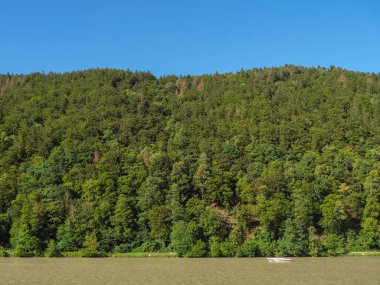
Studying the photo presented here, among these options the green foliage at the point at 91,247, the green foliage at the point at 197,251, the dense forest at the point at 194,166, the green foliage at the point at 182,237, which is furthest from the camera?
the dense forest at the point at 194,166

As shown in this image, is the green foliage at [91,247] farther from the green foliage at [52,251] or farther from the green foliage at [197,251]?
the green foliage at [197,251]

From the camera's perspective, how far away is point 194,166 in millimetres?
111438

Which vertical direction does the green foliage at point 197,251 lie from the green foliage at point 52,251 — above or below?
below

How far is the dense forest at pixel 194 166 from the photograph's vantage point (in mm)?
85875

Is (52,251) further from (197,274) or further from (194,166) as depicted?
(194,166)

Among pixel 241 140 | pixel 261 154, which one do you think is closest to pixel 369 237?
pixel 261 154

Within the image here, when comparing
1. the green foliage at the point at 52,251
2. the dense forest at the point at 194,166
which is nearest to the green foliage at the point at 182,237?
the dense forest at the point at 194,166

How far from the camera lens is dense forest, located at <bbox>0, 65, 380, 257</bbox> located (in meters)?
85.9

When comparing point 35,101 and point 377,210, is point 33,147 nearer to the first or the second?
point 35,101

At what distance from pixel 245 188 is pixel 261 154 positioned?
19920 millimetres

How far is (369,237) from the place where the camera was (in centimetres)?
8550

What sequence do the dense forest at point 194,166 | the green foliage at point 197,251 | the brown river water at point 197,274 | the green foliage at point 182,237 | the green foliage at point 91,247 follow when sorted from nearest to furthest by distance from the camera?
the brown river water at point 197,274 → the green foliage at point 197,251 → the green foliage at point 182,237 → the green foliage at point 91,247 → the dense forest at point 194,166

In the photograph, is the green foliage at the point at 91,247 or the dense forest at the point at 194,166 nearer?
the green foliage at the point at 91,247

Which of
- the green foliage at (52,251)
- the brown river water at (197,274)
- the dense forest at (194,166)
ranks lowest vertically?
the brown river water at (197,274)
